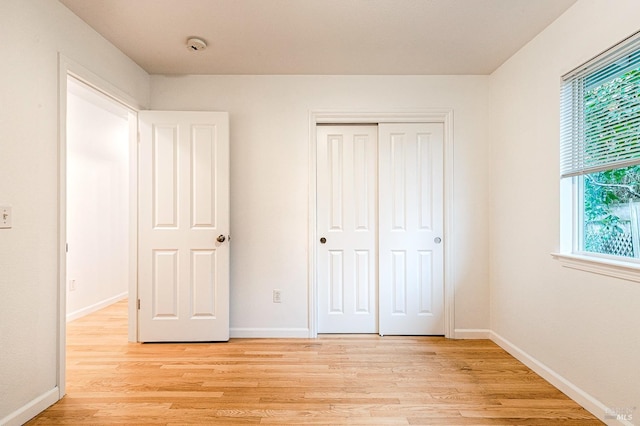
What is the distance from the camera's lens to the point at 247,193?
3.13 m

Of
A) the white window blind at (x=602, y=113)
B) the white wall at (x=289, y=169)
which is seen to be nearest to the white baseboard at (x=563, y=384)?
the white wall at (x=289, y=169)

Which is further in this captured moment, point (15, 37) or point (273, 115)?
point (273, 115)

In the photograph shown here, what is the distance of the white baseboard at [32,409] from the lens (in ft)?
5.77

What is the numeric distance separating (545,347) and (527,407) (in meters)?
0.54

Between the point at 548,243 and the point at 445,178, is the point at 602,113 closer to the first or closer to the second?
the point at 548,243

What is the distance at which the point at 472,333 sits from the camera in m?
3.09

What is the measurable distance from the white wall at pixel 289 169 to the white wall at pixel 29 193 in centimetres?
119

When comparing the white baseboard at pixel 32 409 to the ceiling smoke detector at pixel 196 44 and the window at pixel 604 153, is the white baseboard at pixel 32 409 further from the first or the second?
the window at pixel 604 153

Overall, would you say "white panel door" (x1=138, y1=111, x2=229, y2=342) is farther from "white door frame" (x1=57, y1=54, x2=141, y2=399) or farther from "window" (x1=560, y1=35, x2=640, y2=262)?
"window" (x1=560, y1=35, x2=640, y2=262)

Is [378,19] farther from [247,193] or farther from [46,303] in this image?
[46,303]

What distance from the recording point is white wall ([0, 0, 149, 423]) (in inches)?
68.6

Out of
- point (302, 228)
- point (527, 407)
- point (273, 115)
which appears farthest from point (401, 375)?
Answer: point (273, 115)

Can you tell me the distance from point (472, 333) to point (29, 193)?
3.46m

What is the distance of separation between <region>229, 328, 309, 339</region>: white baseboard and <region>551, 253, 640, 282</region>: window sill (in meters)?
2.10
